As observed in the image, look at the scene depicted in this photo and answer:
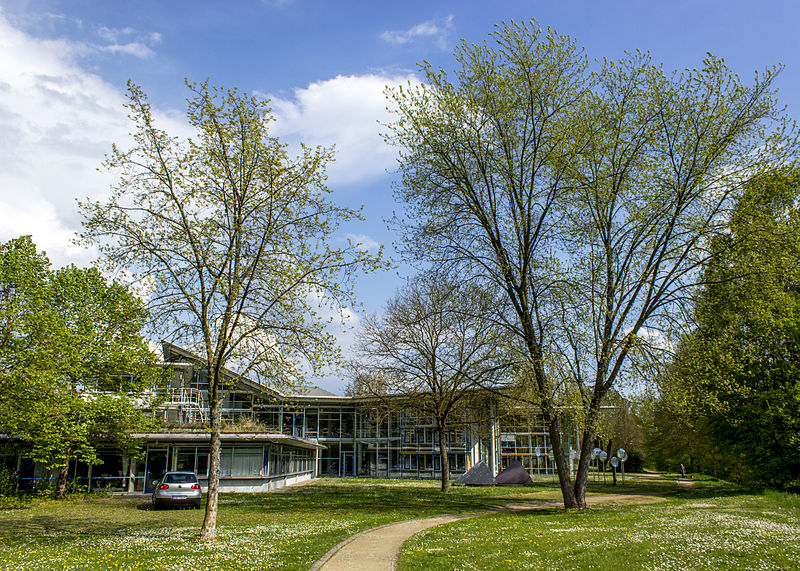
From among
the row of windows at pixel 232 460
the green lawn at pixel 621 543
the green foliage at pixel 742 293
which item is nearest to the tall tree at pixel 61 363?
the row of windows at pixel 232 460

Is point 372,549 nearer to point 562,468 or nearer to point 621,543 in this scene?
point 621,543

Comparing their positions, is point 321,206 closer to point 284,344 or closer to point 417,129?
point 284,344

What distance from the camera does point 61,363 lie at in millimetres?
24188

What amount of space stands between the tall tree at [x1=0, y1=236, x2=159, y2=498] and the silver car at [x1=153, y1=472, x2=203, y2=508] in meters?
4.11

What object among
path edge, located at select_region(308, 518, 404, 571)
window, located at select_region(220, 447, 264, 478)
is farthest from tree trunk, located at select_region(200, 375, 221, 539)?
window, located at select_region(220, 447, 264, 478)

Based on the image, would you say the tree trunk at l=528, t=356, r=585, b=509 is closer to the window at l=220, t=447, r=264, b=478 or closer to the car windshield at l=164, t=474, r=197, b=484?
the car windshield at l=164, t=474, r=197, b=484

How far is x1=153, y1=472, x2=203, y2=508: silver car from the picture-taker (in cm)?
2506

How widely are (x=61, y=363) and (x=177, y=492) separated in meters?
7.58

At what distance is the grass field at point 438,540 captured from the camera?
10.5m

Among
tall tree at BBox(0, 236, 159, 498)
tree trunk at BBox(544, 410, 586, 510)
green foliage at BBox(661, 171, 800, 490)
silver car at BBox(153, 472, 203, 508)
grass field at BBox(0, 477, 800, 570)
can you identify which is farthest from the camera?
silver car at BBox(153, 472, 203, 508)

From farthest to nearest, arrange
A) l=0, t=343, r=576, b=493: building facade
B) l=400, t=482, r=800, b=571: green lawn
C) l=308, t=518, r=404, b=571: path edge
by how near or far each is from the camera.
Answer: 1. l=0, t=343, r=576, b=493: building facade
2. l=308, t=518, r=404, b=571: path edge
3. l=400, t=482, r=800, b=571: green lawn

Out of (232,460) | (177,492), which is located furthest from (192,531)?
(232,460)

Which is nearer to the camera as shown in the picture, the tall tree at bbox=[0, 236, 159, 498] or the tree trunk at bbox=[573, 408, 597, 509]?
the tree trunk at bbox=[573, 408, 597, 509]

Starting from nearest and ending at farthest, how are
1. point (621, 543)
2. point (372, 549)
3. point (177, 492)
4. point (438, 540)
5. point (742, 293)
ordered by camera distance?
point (621, 543), point (372, 549), point (438, 540), point (742, 293), point (177, 492)
